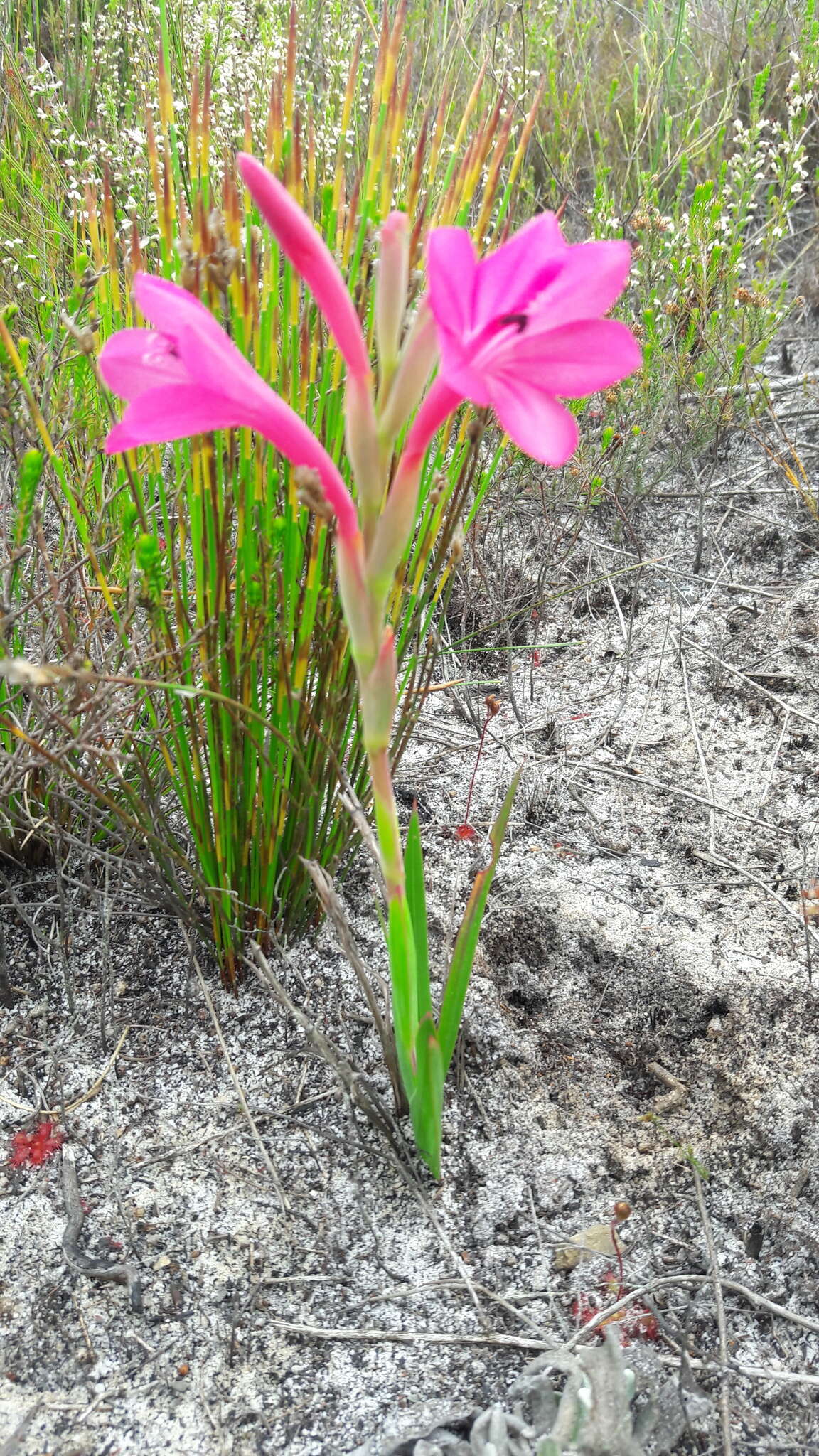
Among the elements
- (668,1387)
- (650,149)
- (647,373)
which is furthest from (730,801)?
(650,149)

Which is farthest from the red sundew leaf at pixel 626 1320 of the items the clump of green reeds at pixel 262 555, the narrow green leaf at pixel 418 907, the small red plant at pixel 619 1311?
the clump of green reeds at pixel 262 555

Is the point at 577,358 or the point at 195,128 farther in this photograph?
the point at 195,128

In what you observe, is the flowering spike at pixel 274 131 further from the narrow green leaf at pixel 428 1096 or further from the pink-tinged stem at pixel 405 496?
the narrow green leaf at pixel 428 1096

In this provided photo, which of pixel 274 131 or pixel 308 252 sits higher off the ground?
pixel 274 131

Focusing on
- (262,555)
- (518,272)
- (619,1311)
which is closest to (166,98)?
(262,555)

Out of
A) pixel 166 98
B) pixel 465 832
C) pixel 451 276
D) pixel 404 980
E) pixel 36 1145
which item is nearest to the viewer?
pixel 451 276

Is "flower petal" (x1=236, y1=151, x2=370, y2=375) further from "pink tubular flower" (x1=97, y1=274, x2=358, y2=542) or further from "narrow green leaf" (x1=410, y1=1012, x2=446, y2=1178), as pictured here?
"narrow green leaf" (x1=410, y1=1012, x2=446, y2=1178)

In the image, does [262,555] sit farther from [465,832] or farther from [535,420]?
[465,832]

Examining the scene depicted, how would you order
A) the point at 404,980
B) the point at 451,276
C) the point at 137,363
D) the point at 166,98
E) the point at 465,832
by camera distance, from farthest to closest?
the point at 465,832
the point at 166,98
the point at 404,980
the point at 137,363
the point at 451,276
